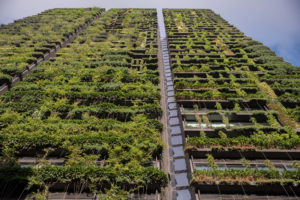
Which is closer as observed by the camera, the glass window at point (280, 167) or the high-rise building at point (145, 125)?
the high-rise building at point (145, 125)

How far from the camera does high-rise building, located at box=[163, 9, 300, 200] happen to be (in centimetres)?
1045

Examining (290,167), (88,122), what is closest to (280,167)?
(290,167)

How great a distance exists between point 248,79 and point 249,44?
13.5m

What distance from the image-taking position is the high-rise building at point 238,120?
411 inches

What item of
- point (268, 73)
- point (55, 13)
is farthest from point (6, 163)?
point (55, 13)

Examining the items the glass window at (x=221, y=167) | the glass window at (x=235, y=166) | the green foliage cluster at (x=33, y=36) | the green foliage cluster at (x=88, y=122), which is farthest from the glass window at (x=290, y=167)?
the green foliage cluster at (x=33, y=36)

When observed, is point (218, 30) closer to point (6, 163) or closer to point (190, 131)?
point (190, 131)

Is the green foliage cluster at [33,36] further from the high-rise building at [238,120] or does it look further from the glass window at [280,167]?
the glass window at [280,167]

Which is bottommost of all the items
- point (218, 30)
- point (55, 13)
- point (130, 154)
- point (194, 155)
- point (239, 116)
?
point (194, 155)

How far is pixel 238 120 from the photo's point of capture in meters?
15.6

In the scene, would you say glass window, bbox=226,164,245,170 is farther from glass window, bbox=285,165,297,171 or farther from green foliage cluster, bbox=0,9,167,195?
green foliage cluster, bbox=0,9,167,195

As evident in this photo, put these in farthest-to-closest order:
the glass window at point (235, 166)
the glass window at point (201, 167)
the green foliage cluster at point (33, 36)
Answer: the green foliage cluster at point (33, 36) < the glass window at point (201, 167) < the glass window at point (235, 166)

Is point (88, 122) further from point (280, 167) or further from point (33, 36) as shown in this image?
point (33, 36)

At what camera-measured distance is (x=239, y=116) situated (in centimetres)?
1545
